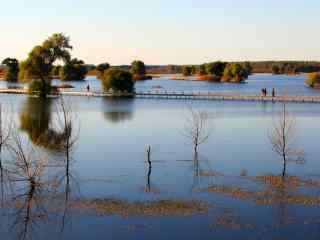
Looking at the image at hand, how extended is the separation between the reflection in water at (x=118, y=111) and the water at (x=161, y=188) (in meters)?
9.37

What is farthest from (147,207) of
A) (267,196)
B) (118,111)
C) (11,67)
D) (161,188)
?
(11,67)

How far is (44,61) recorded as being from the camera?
363ft

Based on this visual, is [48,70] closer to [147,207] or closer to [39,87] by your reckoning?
[39,87]

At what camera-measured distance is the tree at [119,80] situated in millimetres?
111188

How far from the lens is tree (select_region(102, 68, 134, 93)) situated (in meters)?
111

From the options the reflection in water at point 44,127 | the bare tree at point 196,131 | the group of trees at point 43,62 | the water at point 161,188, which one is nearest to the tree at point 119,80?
the group of trees at point 43,62

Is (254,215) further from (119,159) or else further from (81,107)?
(81,107)

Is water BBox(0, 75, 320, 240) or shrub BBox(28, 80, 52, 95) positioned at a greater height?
shrub BBox(28, 80, 52, 95)

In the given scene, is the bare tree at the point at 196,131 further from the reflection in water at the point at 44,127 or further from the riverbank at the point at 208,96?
the riverbank at the point at 208,96

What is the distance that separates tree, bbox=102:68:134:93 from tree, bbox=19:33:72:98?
12.1 metres

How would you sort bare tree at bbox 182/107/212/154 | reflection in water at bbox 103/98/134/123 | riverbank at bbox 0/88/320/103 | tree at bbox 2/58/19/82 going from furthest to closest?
tree at bbox 2/58/19/82 < riverbank at bbox 0/88/320/103 < reflection in water at bbox 103/98/134/123 < bare tree at bbox 182/107/212/154

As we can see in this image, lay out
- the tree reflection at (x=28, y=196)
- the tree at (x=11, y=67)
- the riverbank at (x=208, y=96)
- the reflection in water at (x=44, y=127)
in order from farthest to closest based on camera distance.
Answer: the tree at (x=11, y=67)
the riverbank at (x=208, y=96)
the reflection in water at (x=44, y=127)
the tree reflection at (x=28, y=196)

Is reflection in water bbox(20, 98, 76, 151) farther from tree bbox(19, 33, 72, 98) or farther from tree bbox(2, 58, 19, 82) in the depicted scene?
tree bbox(2, 58, 19, 82)

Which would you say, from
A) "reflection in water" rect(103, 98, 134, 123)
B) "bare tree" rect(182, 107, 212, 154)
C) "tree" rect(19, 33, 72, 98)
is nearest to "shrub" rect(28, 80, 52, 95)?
"tree" rect(19, 33, 72, 98)
